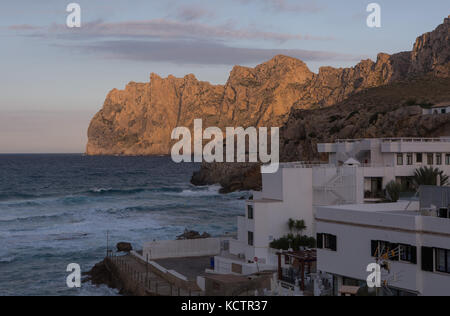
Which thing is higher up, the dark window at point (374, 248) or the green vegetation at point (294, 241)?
the dark window at point (374, 248)

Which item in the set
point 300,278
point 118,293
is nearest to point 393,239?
point 300,278

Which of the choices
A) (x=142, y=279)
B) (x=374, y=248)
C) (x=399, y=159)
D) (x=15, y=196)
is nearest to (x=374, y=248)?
(x=374, y=248)

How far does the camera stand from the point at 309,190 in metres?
34.5

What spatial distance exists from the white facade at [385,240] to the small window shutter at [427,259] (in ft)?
0.11

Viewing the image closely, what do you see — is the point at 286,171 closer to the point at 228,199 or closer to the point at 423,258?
the point at 423,258

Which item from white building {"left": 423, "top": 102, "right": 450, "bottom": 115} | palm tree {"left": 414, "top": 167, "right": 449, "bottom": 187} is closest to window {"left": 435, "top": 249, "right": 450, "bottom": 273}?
palm tree {"left": 414, "top": 167, "right": 449, "bottom": 187}

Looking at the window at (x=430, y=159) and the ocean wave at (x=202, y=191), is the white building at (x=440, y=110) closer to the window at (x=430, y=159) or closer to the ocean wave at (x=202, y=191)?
the window at (x=430, y=159)

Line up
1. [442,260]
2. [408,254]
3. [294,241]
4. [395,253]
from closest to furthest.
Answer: [442,260] → [408,254] → [395,253] → [294,241]

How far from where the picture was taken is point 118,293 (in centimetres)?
3259

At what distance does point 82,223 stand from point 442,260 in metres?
50.0

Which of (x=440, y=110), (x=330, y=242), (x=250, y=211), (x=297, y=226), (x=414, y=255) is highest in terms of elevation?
(x=440, y=110)

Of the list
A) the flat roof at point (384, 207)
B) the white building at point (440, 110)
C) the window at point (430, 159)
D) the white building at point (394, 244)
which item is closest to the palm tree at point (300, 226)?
the flat roof at point (384, 207)

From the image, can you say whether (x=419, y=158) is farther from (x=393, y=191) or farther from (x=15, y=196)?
(x=15, y=196)

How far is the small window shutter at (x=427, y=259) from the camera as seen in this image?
19594 mm
